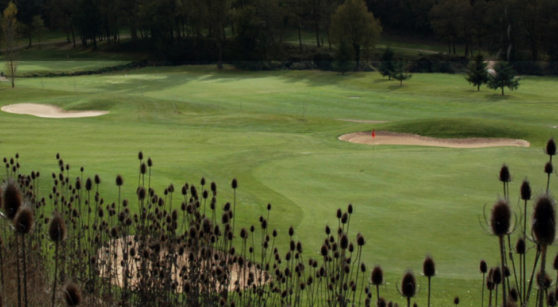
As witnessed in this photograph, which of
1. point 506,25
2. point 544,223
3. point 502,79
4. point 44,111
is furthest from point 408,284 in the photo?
point 506,25

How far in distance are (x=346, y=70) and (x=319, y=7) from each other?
27.6 metres

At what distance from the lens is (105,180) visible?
17688 mm

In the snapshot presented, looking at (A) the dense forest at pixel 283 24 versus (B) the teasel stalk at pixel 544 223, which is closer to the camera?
(B) the teasel stalk at pixel 544 223

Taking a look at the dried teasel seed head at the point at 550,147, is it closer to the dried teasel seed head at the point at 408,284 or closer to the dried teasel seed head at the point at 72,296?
the dried teasel seed head at the point at 408,284

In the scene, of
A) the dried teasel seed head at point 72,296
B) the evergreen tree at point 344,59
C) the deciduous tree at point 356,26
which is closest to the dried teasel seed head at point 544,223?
the dried teasel seed head at point 72,296

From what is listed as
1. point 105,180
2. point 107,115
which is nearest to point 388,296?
point 105,180

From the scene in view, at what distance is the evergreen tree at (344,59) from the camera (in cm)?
8275

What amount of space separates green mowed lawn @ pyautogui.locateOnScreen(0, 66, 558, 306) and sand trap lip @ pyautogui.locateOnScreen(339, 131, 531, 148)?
0.77 meters

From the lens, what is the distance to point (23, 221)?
4.84 meters

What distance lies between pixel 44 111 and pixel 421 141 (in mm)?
27079

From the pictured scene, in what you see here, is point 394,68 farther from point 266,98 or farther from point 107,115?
point 107,115

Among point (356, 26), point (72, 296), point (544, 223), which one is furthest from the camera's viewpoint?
point (356, 26)

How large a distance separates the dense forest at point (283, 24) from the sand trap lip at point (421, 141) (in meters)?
50.8

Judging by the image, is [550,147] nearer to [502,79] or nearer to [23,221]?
[23,221]
